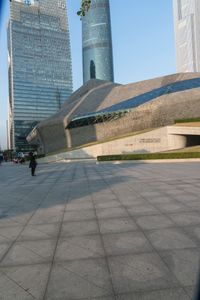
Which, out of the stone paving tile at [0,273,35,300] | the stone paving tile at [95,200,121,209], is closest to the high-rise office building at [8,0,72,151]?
the stone paving tile at [95,200,121,209]

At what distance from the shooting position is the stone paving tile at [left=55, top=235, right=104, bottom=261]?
5.13m

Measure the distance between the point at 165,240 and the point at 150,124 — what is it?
1577 inches

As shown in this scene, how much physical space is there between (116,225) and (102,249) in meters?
1.53

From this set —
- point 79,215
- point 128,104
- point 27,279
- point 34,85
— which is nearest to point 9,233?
point 79,215

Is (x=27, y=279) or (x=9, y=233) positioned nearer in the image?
(x=27, y=279)

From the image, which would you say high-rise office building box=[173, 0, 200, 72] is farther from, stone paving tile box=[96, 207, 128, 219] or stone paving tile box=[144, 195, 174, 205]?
stone paving tile box=[96, 207, 128, 219]

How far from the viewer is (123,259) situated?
193 inches

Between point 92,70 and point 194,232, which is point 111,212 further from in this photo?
point 92,70

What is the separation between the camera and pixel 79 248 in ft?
18.0

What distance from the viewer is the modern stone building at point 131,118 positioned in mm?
38906

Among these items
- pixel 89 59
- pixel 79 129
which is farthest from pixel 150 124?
pixel 89 59

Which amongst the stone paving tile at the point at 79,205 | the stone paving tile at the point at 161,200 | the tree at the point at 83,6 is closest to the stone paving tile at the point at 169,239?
the stone paving tile at the point at 161,200

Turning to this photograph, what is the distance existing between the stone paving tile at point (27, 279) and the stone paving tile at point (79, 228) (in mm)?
1633

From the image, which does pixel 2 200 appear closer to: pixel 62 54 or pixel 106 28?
pixel 62 54
